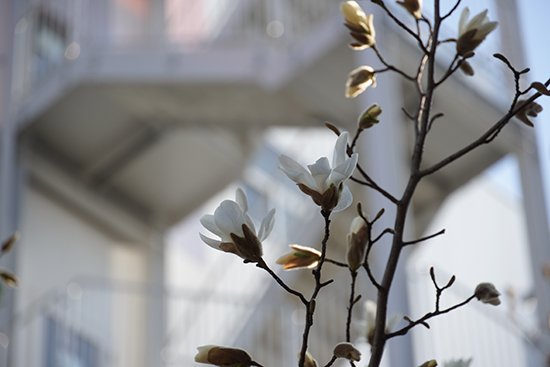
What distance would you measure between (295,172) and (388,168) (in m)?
2.85

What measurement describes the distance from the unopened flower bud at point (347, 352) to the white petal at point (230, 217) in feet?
0.46

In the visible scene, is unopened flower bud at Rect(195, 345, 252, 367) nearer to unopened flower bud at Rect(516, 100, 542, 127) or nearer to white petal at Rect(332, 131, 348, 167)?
white petal at Rect(332, 131, 348, 167)

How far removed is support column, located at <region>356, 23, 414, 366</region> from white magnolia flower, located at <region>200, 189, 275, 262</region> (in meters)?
2.55

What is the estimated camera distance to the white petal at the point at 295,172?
3.10 feet

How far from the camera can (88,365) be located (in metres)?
5.23

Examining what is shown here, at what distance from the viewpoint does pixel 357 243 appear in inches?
39.5

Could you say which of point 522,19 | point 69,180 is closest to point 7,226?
point 69,180

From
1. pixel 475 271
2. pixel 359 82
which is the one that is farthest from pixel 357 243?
pixel 475 271

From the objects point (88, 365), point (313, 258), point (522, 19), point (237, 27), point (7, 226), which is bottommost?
point (313, 258)

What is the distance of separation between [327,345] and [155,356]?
132 cm

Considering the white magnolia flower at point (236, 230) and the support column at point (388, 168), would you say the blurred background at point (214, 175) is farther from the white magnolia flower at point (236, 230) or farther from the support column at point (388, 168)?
the white magnolia flower at point (236, 230)

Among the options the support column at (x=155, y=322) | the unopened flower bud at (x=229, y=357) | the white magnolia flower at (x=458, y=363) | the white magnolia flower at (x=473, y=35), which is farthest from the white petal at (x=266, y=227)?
the support column at (x=155, y=322)

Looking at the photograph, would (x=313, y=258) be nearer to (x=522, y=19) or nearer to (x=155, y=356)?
(x=522, y=19)

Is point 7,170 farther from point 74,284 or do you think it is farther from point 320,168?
point 320,168
